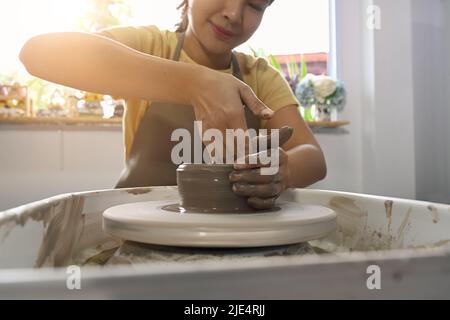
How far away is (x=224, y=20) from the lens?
0.94 metres

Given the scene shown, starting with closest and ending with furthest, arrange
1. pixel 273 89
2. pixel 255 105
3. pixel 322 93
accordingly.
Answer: pixel 255 105, pixel 273 89, pixel 322 93

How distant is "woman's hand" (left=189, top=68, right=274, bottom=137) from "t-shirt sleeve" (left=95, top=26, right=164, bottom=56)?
0.42 m

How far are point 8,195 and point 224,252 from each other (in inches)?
69.8

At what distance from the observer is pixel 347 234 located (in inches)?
30.2

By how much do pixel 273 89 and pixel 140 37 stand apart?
1.35 feet

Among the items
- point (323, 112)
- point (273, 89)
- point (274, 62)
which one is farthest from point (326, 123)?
point (273, 89)

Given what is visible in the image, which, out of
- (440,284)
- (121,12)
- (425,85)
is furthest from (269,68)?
(425,85)

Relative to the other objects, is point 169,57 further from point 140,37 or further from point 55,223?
point 55,223

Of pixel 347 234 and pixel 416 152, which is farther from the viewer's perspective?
pixel 416 152

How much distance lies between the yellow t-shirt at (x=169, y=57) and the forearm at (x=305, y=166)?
0.22 metres

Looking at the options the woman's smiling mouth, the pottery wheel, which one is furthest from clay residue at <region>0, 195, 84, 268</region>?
the woman's smiling mouth

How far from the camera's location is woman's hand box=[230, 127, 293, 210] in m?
0.58

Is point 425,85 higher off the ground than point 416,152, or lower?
higher

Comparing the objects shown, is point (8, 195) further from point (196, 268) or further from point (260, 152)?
point (196, 268)
